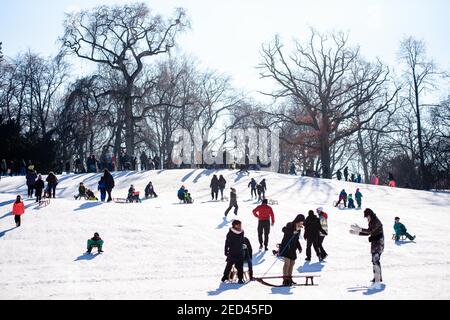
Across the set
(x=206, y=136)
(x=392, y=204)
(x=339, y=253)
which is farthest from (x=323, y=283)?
(x=206, y=136)

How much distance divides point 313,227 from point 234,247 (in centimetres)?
393

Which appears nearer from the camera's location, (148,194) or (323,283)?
(323,283)

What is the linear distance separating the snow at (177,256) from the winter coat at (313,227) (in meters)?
0.72

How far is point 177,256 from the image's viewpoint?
602 inches

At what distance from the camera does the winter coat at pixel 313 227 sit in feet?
48.8

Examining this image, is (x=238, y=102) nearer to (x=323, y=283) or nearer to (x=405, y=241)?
(x=405, y=241)

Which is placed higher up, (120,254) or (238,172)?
(238,172)

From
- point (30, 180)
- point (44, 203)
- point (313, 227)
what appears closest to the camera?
point (313, 227)

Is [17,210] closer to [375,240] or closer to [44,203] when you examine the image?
[44,203]

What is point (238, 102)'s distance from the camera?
190ft

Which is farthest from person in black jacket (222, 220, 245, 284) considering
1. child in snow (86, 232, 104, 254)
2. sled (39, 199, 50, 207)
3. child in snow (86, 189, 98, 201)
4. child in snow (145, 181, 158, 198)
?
child in snow (145, 181, 158, 198)

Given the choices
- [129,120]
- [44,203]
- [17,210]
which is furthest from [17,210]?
[129,120]

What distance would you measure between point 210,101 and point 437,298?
159ft

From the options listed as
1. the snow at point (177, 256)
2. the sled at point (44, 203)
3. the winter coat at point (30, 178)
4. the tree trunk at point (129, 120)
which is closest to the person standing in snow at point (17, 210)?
the snow at point (177, 256)
